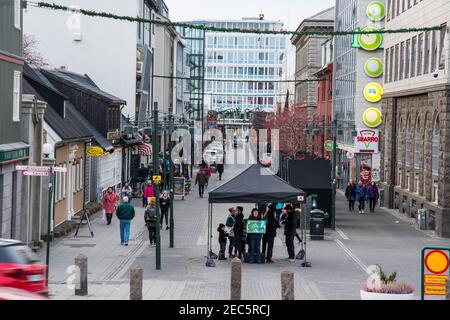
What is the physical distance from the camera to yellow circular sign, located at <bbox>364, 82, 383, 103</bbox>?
6675 centimetres

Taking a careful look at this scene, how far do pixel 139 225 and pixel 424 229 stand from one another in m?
11.5

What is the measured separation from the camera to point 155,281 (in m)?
25.2

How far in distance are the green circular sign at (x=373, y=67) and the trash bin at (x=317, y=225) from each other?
1205 inches

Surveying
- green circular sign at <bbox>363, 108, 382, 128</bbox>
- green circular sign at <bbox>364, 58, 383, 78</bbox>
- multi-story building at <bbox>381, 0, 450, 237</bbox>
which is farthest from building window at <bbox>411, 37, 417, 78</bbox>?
green circular sign at <bbox>364, 58, 383, 78</bbox>

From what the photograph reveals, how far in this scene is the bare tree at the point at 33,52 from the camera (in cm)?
6919

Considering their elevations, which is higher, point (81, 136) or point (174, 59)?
point (174, 59)

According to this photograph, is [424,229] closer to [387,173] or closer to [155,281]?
[387,173]

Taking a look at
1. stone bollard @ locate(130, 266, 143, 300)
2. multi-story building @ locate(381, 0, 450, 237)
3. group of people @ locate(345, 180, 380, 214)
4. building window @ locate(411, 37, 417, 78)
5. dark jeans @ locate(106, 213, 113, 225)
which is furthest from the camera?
group of people @ locate(345, 180, 380, 214)

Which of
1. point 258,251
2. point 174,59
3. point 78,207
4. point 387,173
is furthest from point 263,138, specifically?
point 258,251

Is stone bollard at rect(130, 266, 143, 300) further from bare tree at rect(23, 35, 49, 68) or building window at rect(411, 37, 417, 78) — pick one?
bare tree at rect(23, 35, 49, 68)

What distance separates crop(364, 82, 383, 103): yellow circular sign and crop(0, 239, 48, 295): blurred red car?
50776 millimetres

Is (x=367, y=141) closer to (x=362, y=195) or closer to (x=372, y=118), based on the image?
(x=372, y=118)

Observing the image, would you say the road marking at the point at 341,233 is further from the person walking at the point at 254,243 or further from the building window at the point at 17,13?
the building window at the point at 17,13

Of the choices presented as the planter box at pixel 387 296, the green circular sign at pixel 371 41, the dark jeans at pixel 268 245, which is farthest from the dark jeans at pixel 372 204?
the planter box at pixel 387 296
